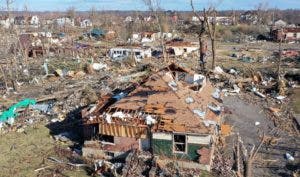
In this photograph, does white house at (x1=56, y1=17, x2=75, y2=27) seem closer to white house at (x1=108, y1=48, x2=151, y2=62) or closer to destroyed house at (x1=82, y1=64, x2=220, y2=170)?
white house at (x1=108, y1=48, x2=151, y2=62)

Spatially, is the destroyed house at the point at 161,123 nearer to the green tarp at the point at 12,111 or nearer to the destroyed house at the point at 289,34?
the green tarp at the point at 12,111

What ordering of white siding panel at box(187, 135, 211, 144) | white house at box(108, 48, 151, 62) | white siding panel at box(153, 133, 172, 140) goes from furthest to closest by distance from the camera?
white house at box(108, 48, 151, 62) → white siding panel at box(153, 133, 172, 140) → white siding panel at box(187, 135, 211, 144)

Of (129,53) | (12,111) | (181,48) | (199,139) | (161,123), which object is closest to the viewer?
(199,139)

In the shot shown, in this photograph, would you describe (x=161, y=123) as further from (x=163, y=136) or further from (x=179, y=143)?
(x=179, y=143)

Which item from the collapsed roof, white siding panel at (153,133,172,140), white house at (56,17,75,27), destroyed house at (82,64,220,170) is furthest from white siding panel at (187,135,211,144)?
white house at (56,17,75,27)

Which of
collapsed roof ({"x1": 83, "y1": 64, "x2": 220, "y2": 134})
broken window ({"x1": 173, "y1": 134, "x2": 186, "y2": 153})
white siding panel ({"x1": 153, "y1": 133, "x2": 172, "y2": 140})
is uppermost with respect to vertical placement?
collapsed roof ({"x1": 83, "y1": 64, "x2": 220, "y2": 134})

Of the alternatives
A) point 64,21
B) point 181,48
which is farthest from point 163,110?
point 64,21

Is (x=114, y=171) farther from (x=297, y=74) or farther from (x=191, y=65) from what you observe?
(x=191, y=65)
